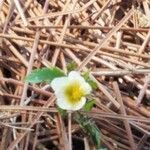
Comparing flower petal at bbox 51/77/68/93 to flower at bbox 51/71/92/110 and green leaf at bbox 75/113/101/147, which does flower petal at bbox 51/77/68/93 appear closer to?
flower at bbox 51/71/92/110

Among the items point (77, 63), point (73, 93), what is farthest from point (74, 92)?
point (77, 63)

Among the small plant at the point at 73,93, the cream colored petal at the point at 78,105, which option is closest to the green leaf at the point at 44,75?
the small plant at the point at 73,93

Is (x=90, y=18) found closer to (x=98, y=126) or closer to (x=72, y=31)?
(x=72, y=31)

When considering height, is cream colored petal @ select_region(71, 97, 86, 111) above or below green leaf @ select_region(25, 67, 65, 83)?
below

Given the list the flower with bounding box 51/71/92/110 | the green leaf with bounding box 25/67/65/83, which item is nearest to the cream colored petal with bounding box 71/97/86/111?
the flower with bounding box 51/71/92/110

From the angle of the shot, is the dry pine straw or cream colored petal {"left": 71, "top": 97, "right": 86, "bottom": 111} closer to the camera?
cream colored petal {"left": 71, "top": 97, "right": 86, "bottom": 111}

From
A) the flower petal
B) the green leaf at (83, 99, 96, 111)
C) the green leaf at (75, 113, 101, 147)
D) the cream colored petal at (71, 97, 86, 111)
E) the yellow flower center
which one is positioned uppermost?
the flower petal

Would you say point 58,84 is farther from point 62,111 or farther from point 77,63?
point 77,63
